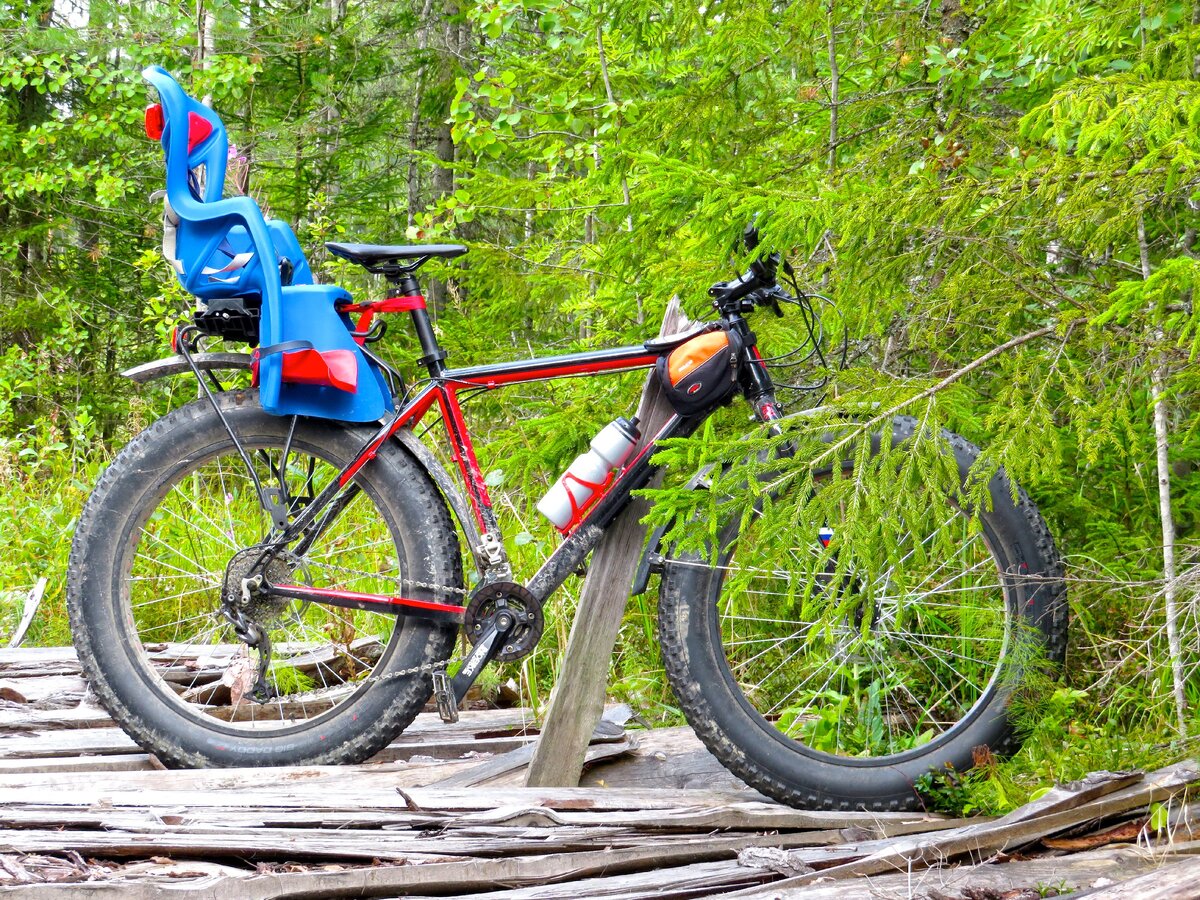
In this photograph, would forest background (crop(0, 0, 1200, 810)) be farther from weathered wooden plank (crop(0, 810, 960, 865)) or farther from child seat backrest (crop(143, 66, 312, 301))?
child seat backrest (crop(143, 66, 312, 301))

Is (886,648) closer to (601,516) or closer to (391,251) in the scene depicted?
(601,516)

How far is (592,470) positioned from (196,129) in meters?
1.42

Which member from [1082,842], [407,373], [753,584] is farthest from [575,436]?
[407,373]

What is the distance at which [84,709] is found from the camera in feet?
11.2

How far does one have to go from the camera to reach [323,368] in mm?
2734

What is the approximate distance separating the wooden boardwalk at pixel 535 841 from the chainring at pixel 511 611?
0.36 metres

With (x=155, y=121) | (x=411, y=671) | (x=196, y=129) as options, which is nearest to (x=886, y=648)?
(x=411, y=671)

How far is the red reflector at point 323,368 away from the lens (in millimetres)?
2719

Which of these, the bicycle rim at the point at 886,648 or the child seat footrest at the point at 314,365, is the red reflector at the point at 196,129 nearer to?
the child seat footrest at the point at 314,365

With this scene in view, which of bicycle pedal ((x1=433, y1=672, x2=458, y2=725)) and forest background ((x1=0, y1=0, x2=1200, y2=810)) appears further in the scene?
bicycle pedal ((x1=433, y1=672, x2=458, y2=725))

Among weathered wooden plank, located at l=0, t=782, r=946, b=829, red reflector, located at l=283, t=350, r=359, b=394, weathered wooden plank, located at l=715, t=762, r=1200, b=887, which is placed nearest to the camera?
weathered wooden plank, located at l=715, t=762, r=1200, b=887

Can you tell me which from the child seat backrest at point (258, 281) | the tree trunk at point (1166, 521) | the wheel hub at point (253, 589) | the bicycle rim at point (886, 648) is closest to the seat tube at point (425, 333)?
the child seat backrest at point (258, 281)

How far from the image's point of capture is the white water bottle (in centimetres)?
272

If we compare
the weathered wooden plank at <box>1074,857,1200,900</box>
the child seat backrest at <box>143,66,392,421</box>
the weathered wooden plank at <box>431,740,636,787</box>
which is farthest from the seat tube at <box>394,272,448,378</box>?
the weathered wooden plank at <box>1074,857,1200,900</box>
